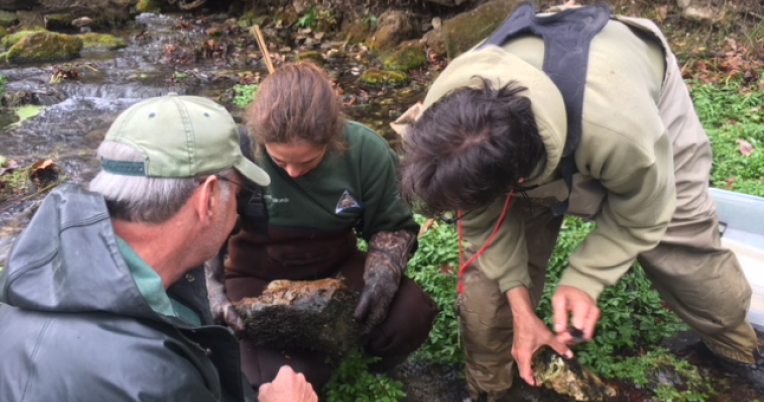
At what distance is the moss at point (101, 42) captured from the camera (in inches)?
441

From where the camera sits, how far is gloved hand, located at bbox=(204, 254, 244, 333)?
2707 millimetres

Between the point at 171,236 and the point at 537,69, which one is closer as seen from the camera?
the point at 171,236

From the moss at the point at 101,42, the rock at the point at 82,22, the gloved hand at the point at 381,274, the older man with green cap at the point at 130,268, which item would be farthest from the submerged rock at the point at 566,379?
the rock at the point at 82,22

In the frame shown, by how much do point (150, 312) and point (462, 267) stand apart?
5.11 feet

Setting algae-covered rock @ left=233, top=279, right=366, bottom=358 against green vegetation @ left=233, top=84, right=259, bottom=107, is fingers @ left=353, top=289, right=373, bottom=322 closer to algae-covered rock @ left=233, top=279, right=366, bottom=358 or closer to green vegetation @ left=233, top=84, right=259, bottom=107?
algae-covered rock @ left=233, top=279, right=366, bottom=358

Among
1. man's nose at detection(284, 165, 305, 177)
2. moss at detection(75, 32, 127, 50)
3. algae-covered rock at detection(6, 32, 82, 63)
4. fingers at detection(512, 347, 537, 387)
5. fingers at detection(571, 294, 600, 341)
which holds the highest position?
man's nose at detection(284, 165, 305, 177)

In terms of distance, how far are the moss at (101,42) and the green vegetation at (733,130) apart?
9.46 m

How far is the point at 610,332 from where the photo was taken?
125 inches

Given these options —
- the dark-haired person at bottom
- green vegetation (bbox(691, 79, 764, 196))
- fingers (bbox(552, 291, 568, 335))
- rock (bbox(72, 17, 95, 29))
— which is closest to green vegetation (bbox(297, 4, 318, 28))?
rock (bbox(72, 17, 95, 29))

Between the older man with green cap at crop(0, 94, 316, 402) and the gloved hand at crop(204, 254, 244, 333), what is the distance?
747 millimetres

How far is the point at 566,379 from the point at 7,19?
46.4ft

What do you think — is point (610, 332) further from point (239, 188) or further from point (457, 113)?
point (239, 188)

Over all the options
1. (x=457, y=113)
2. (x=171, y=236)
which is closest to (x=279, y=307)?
(x=171, y=236)

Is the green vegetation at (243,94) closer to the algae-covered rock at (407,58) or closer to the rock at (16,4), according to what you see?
the algae-covered rock at (407,58)
